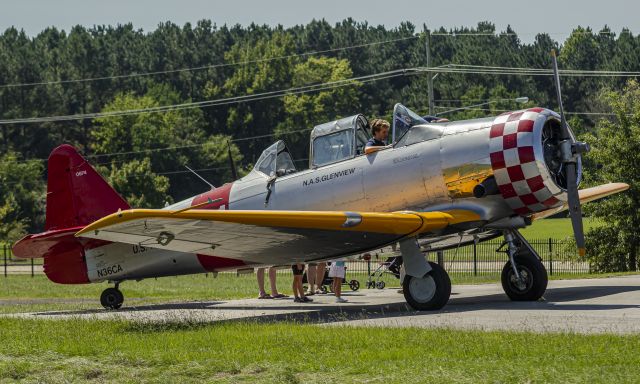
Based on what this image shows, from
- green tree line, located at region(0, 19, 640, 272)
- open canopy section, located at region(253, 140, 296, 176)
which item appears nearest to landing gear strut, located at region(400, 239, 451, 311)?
open canopy section, located at region(253, 140, 296, 176)

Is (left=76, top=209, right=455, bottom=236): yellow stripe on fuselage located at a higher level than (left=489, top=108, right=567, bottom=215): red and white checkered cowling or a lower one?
lower

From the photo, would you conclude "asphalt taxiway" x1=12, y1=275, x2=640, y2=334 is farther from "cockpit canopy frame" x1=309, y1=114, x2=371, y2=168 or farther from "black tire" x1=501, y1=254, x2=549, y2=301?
"cockpit canopy frame" x1=309, y1=114, x2=371, y2=168

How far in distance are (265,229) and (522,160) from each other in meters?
4.06

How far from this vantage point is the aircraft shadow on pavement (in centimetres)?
1566

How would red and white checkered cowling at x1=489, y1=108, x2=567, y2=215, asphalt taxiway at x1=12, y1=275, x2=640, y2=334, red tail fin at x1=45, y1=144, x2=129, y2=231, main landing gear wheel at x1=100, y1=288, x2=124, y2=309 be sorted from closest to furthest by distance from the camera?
asphalt taxiway at x1=12, y1=275, x2=640, y2=334 < red and white checkered cowling at x1=489, y1=108, x2=567, y2=215 < red tail fin at x1=45, y1=144, x2=129, y2=231 < main landing gear wheel at x1=100, y1=288, x2=124, y2=309

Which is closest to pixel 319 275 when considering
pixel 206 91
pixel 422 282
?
pixel 422 282

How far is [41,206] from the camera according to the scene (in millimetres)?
84250

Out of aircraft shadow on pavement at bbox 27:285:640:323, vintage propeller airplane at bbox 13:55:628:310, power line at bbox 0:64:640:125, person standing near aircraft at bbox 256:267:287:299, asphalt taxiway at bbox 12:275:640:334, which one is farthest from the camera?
power line at bbox 0:64:640:125

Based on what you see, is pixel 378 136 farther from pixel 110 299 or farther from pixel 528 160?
pixel 110 299

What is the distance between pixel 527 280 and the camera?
672 inches

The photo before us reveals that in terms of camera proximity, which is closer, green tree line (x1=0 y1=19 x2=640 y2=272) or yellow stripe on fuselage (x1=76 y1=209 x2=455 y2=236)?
yellow stripe on fuselage (x1=76 y1=209 x2=455 y2=236)

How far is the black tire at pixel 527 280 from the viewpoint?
55.7 feet

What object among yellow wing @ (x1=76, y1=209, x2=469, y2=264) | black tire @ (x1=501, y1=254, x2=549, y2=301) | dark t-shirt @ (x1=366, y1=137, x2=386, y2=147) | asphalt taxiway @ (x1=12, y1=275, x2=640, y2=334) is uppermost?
dark t-shirt @ (x1=366, y1=137, x2=386, y2=147)

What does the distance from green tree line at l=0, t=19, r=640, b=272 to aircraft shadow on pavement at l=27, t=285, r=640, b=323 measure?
51.8m
